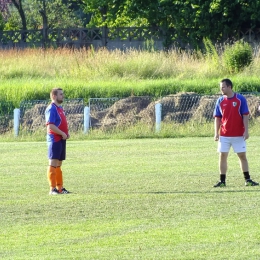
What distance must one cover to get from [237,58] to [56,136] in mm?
20601

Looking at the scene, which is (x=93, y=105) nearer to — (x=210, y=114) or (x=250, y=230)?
(x=210, y=114)

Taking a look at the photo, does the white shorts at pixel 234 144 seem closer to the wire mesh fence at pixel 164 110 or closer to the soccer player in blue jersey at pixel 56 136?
the soccer player in blue jersey at pixel 56 136

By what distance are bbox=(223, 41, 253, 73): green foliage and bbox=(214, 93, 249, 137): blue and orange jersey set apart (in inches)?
771

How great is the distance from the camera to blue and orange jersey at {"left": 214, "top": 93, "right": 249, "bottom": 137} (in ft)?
43.9

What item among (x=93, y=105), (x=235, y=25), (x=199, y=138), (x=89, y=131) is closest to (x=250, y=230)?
(x=199, y=138)

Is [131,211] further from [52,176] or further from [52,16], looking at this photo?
[52,16]

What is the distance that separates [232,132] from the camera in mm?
13477

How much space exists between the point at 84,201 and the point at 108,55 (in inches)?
881

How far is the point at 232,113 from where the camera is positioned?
526 inches

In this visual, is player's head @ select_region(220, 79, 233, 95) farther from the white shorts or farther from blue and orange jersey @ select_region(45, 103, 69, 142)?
blue and orange jersey @ select_region(45, 103, 69, 142)

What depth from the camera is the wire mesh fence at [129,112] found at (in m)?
27.2

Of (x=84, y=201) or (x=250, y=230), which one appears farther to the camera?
(x=84, y=201)

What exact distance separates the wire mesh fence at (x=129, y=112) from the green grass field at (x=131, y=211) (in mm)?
8003

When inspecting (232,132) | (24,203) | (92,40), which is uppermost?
(92,40)
